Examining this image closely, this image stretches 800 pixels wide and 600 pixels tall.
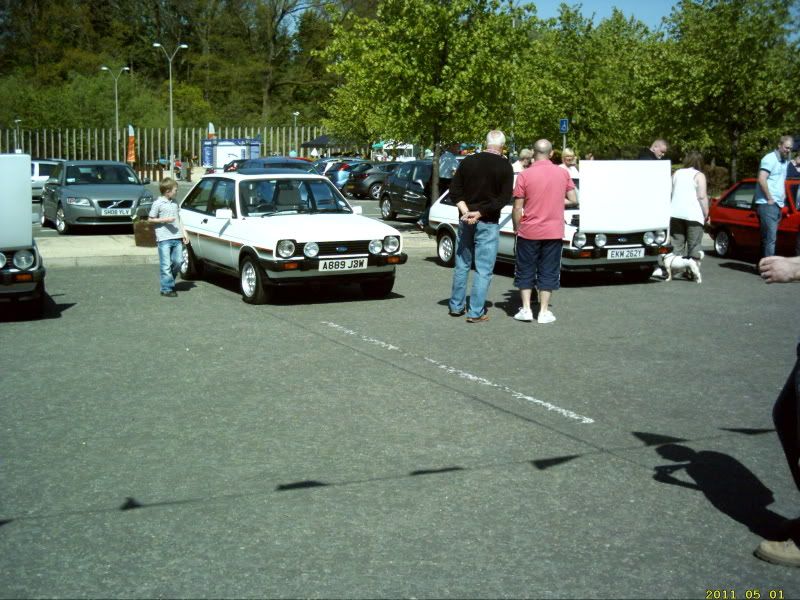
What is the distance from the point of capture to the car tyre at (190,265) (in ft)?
46.6

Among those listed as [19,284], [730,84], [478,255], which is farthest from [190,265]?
[730,84]

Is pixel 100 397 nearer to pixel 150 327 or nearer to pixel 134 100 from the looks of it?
pixel 150 327

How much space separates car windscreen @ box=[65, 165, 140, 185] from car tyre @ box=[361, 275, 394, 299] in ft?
40.0

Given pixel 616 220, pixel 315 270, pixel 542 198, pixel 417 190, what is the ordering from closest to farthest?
pixel 542 198
pixel 315 270
pixel 616 220
pixel 417 190

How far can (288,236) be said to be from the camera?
11703 mm

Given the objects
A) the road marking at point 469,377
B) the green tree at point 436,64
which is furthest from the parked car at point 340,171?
the road marking at point 469,377

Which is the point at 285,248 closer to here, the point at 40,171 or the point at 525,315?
the point at 525,315

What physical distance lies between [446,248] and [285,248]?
5.19 m

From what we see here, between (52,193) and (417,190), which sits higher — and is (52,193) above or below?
below

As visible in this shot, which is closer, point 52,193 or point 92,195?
point 92,195

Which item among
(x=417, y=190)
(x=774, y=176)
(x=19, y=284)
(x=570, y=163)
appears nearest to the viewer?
(x=19, y=284)

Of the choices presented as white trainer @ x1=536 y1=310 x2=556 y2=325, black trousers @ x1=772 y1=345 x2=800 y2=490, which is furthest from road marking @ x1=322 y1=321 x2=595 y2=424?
black trousers @ x1=772 y1=345 x2=800 y2=490

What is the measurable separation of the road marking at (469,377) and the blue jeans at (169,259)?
2993mm
